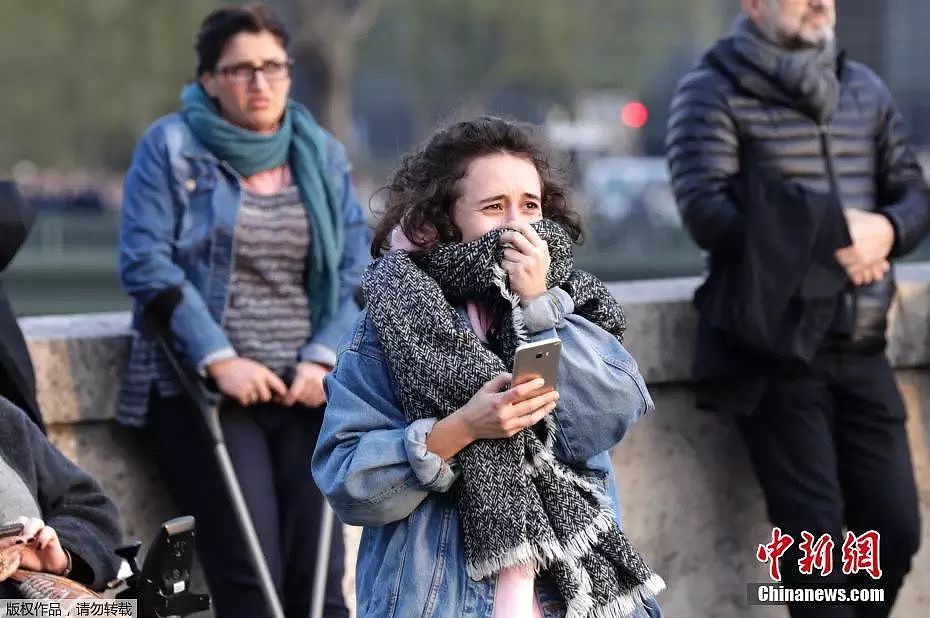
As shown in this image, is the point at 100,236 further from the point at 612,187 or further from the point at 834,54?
the point at 834,54

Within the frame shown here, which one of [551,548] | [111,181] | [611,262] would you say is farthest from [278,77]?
[111,181]

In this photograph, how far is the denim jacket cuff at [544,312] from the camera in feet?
10.3

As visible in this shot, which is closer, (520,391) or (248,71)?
(520,391)

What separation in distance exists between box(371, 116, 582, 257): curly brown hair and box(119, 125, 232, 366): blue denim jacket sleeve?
5.24 feet

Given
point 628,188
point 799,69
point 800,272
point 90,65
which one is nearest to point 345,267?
point 800,272

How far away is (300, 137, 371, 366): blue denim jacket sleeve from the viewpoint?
5012mm

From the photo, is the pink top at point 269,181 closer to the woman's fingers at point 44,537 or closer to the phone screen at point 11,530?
the woman's fingers at point 44,537

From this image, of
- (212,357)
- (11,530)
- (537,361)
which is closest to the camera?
(537,361)

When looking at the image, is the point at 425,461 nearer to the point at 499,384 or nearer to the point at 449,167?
the point at 499,384

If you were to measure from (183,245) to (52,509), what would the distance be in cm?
130

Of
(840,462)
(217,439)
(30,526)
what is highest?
(30,526)

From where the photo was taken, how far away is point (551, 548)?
310 cm

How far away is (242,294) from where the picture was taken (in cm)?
500

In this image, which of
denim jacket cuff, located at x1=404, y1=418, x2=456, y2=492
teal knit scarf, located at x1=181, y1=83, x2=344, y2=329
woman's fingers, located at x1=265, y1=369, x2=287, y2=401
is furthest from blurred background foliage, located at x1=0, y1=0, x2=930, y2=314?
denim jacket cuff, located at x1=404, y1=418, x2=456, y2=492
